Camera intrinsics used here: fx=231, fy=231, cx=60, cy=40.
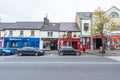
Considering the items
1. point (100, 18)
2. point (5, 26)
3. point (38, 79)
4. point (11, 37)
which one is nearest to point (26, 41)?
point (11, 37)

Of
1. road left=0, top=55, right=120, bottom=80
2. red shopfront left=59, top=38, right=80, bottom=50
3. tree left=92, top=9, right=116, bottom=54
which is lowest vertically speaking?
road left=0, top=55, right=120, bottom=80

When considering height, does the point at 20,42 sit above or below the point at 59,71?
above

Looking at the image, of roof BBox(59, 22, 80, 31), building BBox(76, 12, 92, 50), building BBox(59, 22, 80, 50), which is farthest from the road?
roof BBox(59, 22, 80, 31)

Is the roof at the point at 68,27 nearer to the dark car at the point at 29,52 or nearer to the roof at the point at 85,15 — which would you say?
the roof at the point at 85,15

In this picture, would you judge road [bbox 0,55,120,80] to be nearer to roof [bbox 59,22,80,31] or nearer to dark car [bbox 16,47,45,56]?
dark car [bbox 16,47,45,56]

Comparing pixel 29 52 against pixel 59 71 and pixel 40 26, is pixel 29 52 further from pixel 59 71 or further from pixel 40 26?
pixel 59 71

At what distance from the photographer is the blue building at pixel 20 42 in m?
54.2

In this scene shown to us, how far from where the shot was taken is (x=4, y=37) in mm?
55406

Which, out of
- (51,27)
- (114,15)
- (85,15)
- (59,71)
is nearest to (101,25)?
(114,15)

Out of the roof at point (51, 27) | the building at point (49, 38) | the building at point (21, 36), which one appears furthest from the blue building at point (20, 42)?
the roof at point (51, 27)

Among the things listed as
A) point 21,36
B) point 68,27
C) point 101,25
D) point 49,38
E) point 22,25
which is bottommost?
point 49,38

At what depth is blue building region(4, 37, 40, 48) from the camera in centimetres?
5425

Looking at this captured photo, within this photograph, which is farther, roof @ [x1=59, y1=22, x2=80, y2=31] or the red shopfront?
roof @ [x1=59, y1=22, x2=80, y2=31]

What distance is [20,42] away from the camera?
5475 centimetres
